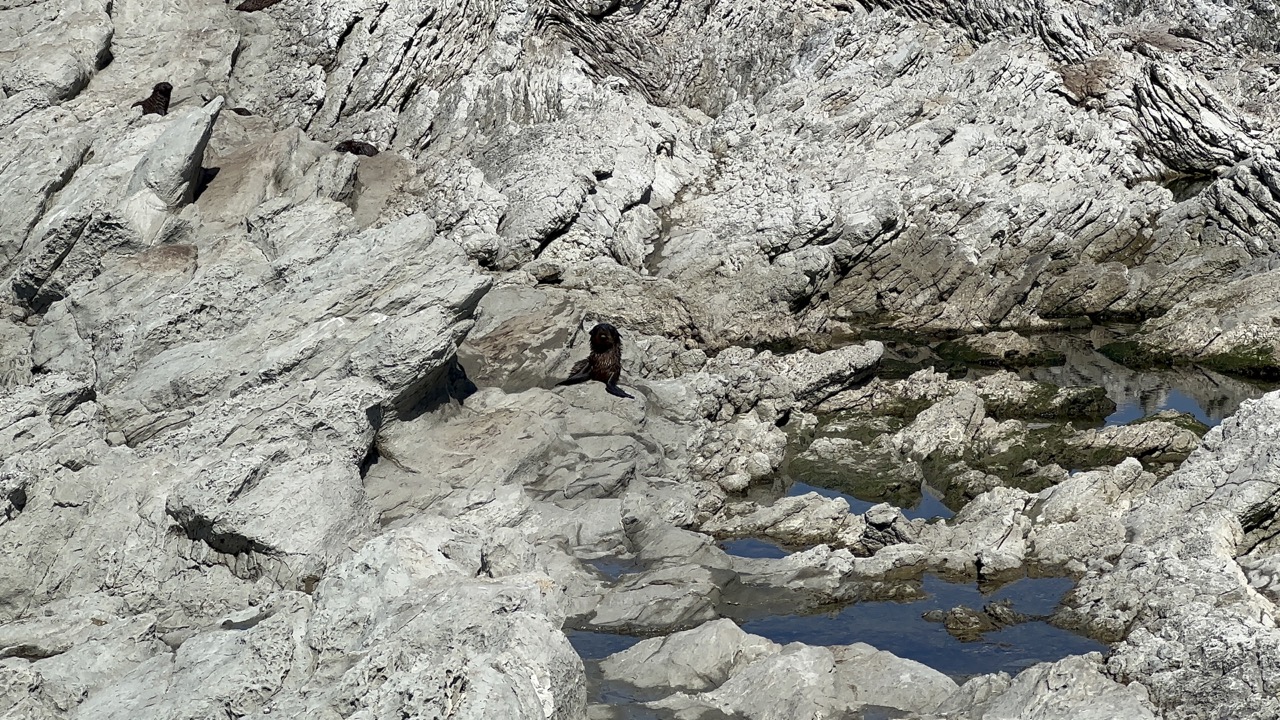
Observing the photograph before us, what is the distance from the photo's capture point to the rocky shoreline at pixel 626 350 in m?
12.6

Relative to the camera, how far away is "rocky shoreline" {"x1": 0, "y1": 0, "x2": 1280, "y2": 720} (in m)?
12.6

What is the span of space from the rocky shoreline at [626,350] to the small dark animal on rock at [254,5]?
0.09 m

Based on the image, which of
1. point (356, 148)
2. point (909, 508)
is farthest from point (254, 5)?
point (909, 508)

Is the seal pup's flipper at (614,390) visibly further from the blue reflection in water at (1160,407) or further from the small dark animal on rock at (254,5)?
the small dark animal on rock at (254,5)

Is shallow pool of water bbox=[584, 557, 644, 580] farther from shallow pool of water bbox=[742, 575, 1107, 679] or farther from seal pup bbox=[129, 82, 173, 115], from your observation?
seal pup bbox=[129, 82, 173, 115]

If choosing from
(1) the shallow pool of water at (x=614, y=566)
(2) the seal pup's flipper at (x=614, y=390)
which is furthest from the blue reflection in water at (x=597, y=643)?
(2) the seal pup's flipper at (x=614, y=390)

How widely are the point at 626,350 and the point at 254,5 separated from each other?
1822 cm

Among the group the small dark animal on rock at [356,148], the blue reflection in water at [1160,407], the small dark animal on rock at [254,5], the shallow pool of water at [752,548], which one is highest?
the small dark animal on rock at [254,5]

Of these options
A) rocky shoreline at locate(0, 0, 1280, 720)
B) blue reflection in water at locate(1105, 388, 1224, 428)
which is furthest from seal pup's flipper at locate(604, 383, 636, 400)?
blue reflection in water at locate(1105, 388, 1224, 428)

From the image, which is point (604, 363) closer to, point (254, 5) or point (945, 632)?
point (945, 632)

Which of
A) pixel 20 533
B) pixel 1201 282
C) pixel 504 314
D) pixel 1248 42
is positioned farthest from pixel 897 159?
pixel 20 533

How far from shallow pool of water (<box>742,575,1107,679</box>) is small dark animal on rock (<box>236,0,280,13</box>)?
26.8m

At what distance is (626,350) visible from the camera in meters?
24.6

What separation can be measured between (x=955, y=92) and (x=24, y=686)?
29.2m
